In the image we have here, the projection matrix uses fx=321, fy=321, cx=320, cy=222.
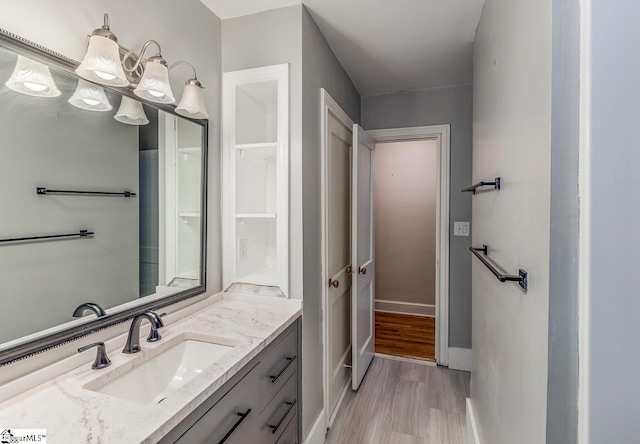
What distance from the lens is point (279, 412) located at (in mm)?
1398

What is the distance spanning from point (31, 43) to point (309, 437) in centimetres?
202

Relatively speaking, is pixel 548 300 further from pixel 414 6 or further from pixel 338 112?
pixel 338 112

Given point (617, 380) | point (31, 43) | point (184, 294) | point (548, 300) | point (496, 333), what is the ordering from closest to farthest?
point (617, 380) → point (548, 300) → point (31, 43) → point (496, 333) → point (184, 294)

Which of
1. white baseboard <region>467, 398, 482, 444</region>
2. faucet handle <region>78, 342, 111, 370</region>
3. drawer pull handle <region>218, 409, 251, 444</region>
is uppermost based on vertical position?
faucet handle <region>78, 342, 111, 370</region>

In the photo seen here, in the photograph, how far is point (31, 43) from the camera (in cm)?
93

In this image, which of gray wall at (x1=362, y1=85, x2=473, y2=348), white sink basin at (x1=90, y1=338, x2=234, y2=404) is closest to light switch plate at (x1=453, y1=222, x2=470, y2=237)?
gray wall at (x1=362, y1=85, x2=473, y2=348)

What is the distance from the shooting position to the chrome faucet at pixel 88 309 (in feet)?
3.50

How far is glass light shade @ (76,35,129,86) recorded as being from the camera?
3.32ft

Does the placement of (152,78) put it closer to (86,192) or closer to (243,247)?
(86,192)

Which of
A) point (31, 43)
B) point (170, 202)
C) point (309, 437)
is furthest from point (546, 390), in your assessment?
point (31, 43)

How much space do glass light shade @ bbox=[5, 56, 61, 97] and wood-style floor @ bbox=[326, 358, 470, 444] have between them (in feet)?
7.09

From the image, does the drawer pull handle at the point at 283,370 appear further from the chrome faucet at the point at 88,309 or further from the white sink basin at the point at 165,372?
the chrome faucet at the point at 88,309

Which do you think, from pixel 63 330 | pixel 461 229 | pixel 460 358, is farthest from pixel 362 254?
pixel 63 330

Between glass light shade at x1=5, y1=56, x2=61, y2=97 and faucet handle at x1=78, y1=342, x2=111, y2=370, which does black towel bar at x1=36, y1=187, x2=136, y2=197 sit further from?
faucet handle at x1=78, y1=342, x2=111, y2=370
